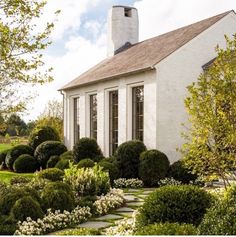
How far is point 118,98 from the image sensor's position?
18031 millimetres

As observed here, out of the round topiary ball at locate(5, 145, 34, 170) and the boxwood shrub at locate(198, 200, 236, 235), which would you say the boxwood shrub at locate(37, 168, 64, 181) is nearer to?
the boxwood shrub at locate(198, 200, 236, 235)

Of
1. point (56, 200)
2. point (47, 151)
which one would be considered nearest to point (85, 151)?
point (47, 151)

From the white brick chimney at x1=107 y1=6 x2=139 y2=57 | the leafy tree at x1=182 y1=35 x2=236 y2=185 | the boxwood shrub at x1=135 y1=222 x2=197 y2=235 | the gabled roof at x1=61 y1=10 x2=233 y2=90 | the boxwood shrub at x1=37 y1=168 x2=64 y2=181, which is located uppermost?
the white brick chimney at x1=107 y1=6 x2=139 y2=57

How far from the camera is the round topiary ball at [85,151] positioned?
17.7m

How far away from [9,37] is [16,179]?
499cm

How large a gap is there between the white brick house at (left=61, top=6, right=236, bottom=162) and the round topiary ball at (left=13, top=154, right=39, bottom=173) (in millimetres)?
2858

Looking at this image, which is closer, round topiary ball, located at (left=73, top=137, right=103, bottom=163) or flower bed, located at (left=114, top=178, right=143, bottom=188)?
flower bed, located at (left=114, top=178, right=143, bottom=188)

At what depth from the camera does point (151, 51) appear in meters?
18.2

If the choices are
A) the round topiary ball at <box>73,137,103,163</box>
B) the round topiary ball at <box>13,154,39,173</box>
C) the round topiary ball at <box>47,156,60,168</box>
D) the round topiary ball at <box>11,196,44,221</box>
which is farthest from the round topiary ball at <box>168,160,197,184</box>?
the round topiary ball at <box>13,154,39,173</box>

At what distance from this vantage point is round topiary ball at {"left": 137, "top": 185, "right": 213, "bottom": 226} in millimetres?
6555

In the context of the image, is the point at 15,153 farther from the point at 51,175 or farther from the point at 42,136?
the point at 51,175

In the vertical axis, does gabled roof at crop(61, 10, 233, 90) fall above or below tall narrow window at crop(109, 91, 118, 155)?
above

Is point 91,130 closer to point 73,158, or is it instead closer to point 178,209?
point 73,158

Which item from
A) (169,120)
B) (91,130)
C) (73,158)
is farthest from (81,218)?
(91,130)
